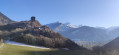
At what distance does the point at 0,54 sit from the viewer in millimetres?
24094

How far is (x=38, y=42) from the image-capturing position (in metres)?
64.6

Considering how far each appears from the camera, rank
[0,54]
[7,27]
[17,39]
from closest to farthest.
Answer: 1. [0,54]
2. [17,39]
3. [7,27]

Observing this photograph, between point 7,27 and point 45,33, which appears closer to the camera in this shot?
point 45,33

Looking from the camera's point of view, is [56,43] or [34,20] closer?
[56,43]

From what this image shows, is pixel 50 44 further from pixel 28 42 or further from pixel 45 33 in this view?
pixel 45 33

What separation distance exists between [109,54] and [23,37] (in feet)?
130

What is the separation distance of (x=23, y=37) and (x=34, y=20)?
3043 inches

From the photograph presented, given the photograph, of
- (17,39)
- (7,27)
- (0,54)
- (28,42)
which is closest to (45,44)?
(28,42)

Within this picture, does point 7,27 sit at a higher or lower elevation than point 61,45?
higher

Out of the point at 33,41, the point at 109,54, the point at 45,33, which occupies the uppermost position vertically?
the point at 45,33

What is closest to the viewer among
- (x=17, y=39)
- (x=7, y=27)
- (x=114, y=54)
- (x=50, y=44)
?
(x=114, y=54)

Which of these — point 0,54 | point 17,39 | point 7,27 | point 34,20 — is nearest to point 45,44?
point 17,39

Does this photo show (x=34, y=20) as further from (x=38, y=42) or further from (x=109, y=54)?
(x=109, y=54)

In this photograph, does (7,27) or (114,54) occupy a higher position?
(7,27)
